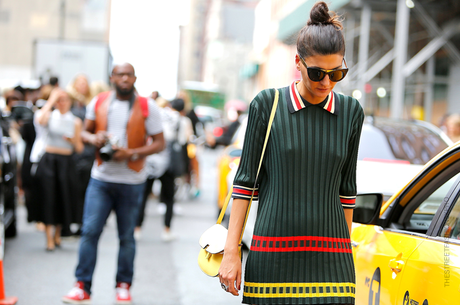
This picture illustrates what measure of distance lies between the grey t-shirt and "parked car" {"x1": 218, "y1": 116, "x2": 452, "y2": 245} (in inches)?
52.7

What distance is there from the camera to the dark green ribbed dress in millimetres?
2447

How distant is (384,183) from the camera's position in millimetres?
5195

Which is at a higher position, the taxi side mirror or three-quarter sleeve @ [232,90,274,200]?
three-quarter sleeve @ [232,90,274,200]

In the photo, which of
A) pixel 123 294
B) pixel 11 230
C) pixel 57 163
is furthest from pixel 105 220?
pixel 11 230

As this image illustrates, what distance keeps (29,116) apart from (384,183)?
498 centimetres

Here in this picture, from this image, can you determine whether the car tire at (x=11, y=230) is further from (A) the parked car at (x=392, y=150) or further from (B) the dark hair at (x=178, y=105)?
(A) the parked car at (x=392, y=150)

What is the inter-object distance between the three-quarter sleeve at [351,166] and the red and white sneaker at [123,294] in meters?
3.09

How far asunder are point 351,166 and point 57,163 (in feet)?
19.1

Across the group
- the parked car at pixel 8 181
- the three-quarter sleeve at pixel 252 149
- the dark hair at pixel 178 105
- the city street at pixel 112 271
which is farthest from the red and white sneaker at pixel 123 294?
the dark hair at pixel 178 105

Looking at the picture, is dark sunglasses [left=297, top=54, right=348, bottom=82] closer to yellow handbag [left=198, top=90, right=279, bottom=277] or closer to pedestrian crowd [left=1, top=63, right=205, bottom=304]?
yellow handbag [left=198, top=90, right=279, bottom=277]

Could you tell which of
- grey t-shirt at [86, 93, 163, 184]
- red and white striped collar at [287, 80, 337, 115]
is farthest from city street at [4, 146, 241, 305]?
red and white striped collar at [287, 80, 337, 115]

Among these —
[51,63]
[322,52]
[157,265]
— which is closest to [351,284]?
[322,52]

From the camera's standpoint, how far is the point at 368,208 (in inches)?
136

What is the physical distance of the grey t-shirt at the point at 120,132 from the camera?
206 inches
